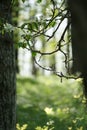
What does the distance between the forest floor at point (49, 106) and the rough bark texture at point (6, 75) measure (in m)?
0.64

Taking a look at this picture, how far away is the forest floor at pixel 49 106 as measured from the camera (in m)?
6.88

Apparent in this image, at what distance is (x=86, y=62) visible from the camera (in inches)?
88.5

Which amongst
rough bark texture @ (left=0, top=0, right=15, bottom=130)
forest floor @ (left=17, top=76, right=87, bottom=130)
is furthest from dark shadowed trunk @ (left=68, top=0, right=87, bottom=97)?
forest floor @ (left=17, top=76, right=87, bottom=130)

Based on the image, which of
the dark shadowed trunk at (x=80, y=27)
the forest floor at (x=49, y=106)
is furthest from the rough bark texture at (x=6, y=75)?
the dark shadowed trunk at (x=80, y=27)

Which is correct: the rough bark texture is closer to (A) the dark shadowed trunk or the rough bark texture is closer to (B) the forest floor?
(B) the forest floor

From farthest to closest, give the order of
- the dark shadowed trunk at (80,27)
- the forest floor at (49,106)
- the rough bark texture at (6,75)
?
the forest floor at (49,106), the rough bark texture at (6,75), the dark shadowed trunk at (80,27)

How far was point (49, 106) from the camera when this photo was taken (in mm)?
10609

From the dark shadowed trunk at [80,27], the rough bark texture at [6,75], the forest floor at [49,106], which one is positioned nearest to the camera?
the dark shadowed trunk at [80,27]

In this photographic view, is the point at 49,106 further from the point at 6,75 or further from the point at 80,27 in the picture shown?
the point at 80,27

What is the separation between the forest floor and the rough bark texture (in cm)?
64

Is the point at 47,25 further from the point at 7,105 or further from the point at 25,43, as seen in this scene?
the point at 7,105

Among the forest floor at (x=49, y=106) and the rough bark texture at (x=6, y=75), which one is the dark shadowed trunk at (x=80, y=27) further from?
the forest floor at (x=49, y=106)

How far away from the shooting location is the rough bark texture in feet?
16.8

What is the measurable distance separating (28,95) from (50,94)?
41.6 inches
